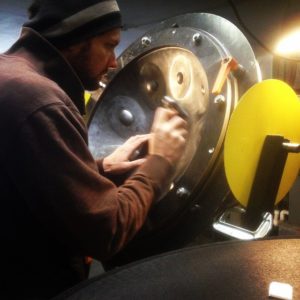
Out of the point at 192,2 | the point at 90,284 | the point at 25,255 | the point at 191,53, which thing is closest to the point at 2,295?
the point at 25,255

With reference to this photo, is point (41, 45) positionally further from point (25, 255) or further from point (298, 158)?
point (298, 158)

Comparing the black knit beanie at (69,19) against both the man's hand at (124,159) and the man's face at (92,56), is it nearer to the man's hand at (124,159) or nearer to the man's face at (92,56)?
the man's face at (92,56)

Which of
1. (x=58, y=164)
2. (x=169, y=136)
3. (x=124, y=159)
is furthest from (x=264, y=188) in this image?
(x=58, y=164)

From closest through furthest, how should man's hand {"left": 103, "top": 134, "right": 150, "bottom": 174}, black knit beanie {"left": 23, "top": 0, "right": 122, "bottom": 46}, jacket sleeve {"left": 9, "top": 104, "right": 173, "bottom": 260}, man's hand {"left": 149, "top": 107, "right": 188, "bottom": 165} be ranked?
1. jacket sleeve {"left": 9, "top": 104, "right": 173, "bottom": 260}
2. black knit beanie {"left": 23, "top": 0, "right": 122, "bottom": 46}
3. man's hand {"left": 149, "top": 107, "right": 188, "bottom": 165}
4. man's hand {"left": 103, "top": 134, "right": 150, "bottom": 174}

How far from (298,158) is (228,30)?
1.32 ft

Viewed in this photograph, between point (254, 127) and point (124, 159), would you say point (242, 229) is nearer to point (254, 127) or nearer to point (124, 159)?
point (254, 127)

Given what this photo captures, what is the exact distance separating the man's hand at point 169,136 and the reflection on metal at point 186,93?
5cm

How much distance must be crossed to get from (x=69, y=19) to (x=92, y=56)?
109mm

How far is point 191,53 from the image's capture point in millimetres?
1001

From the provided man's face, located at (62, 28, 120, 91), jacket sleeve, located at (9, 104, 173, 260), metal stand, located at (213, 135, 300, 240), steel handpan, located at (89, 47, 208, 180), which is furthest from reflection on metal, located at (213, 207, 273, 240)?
man's face, located at (62, 28, 120, 91)

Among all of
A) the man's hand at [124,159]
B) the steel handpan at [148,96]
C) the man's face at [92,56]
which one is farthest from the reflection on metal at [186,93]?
the man's face at [92,56]

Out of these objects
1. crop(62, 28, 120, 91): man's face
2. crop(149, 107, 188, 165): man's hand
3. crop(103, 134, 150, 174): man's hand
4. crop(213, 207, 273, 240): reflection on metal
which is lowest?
crop(213, 207, 273, 240): reflection on metal

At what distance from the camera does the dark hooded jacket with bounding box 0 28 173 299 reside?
67cm

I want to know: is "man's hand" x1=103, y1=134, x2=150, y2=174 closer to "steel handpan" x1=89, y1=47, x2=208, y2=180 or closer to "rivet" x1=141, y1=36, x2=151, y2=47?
"steel handpan" x1=89, y1=47, x2=208, y2=180
